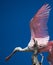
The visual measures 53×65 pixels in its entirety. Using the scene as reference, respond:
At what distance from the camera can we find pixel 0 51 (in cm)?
113

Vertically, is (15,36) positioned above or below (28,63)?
above

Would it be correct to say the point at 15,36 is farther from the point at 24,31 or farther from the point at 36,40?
the point at 36,40

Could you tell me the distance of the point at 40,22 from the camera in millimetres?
677

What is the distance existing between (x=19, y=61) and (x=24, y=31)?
0.54ft

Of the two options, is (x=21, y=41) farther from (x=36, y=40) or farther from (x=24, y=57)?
(x=36, y=40)

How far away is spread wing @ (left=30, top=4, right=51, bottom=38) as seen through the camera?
2.18 ft

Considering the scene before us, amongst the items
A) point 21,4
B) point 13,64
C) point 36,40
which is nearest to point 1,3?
Result: point 21,4

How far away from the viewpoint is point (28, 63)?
111 centimetres

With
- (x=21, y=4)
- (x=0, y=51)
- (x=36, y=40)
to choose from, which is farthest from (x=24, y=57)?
(x=36, y=40)

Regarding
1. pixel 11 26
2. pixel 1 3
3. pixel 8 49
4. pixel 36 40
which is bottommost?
pixel 36 40

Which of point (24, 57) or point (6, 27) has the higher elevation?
point (6, 27)

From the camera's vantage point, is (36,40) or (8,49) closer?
(36,40)

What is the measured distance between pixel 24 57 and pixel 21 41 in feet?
0.29

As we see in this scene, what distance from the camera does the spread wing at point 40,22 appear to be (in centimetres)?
67
